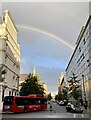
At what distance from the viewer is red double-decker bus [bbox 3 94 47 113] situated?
144 feet

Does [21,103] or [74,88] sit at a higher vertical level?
[74,88]

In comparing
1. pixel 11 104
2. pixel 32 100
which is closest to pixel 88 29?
pixel 32 100

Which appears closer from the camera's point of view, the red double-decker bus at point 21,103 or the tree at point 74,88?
the red double-decker bus at point 21,103

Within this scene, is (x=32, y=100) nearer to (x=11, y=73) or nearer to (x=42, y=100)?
(x=42, y=100)

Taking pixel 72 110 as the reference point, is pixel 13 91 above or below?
above

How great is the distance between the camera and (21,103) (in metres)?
45.9

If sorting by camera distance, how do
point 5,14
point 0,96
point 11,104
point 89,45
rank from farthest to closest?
point 89,45 < point 5,14 < point 0,96 < point 11,104

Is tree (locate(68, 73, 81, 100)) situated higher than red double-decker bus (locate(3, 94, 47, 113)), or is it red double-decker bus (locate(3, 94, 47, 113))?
tree (locate(68, 73, 81, 100))

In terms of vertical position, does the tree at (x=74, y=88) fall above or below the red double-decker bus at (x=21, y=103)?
above

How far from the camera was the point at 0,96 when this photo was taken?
6134 centimetres

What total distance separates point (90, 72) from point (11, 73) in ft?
74.4

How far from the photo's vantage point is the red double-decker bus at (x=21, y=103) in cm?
4397

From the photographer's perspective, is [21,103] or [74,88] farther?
[74,88]

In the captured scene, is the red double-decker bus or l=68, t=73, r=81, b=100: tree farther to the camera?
l=68, t=73, r=81, b=100: tree
